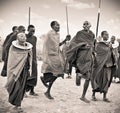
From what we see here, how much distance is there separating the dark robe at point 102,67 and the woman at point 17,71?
9.95 feet

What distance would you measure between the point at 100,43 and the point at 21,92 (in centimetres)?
360

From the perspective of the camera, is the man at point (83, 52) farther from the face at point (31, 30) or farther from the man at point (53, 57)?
the face at point (31, 30)

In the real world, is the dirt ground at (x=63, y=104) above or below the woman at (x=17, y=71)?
below

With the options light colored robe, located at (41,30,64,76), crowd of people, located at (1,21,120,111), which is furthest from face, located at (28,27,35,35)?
light colored robe, located at (41,30,64,76)

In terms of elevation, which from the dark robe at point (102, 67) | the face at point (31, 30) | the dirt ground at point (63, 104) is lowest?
the dirt ground at point (63, 104)

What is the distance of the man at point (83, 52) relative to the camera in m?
11.1

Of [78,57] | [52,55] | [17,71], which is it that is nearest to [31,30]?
[52,55]

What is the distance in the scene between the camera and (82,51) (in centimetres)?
1133

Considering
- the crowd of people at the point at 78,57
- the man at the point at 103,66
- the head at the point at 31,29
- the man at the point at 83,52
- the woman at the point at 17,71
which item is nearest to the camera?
the woman at the point at 17,71

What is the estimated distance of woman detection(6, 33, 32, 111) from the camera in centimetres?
912

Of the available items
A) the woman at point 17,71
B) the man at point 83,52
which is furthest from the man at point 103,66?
the woman at point 17,71

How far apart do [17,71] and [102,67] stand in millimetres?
3416

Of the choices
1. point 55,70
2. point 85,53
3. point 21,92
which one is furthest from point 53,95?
point 21,92

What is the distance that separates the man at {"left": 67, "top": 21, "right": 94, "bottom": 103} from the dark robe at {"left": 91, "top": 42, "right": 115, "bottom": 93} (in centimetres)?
60
